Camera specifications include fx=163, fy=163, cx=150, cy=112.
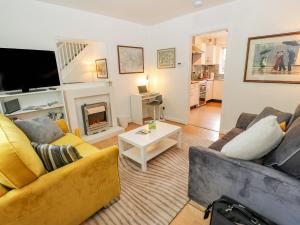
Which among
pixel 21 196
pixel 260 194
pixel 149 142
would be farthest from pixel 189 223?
pixel 21 196

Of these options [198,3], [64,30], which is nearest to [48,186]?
[64,30]

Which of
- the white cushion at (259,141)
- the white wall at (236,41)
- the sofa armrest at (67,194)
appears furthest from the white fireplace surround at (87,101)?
the white cushion at (259,141)

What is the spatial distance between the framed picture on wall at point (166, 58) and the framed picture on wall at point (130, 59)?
1.46 ft

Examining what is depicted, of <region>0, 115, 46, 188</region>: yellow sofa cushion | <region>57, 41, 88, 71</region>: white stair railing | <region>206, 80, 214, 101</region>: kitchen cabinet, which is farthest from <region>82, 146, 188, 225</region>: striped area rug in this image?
<region>206, 80, 214, 101</region>: kitchen cabinet

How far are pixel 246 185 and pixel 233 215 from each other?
0.76 feet

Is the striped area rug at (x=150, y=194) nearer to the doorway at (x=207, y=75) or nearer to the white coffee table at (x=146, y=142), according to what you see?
the white coffee table at (x=146, y=142)

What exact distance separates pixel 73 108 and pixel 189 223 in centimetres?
258

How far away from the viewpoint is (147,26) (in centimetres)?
415

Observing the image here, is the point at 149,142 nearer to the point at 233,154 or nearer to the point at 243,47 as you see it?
the point at 233,154

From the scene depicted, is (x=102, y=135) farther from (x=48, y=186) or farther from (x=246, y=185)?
(x=246, y=185)

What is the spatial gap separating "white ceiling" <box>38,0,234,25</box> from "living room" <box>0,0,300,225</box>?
21 mm

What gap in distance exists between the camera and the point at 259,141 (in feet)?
3.76

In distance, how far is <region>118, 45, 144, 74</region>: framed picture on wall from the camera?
3779mm

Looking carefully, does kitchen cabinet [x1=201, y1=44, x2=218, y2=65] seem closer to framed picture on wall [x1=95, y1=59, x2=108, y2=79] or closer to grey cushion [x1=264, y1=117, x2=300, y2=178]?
framed picture on wall [x1=95, y1=59, x2=108, y2=79]
